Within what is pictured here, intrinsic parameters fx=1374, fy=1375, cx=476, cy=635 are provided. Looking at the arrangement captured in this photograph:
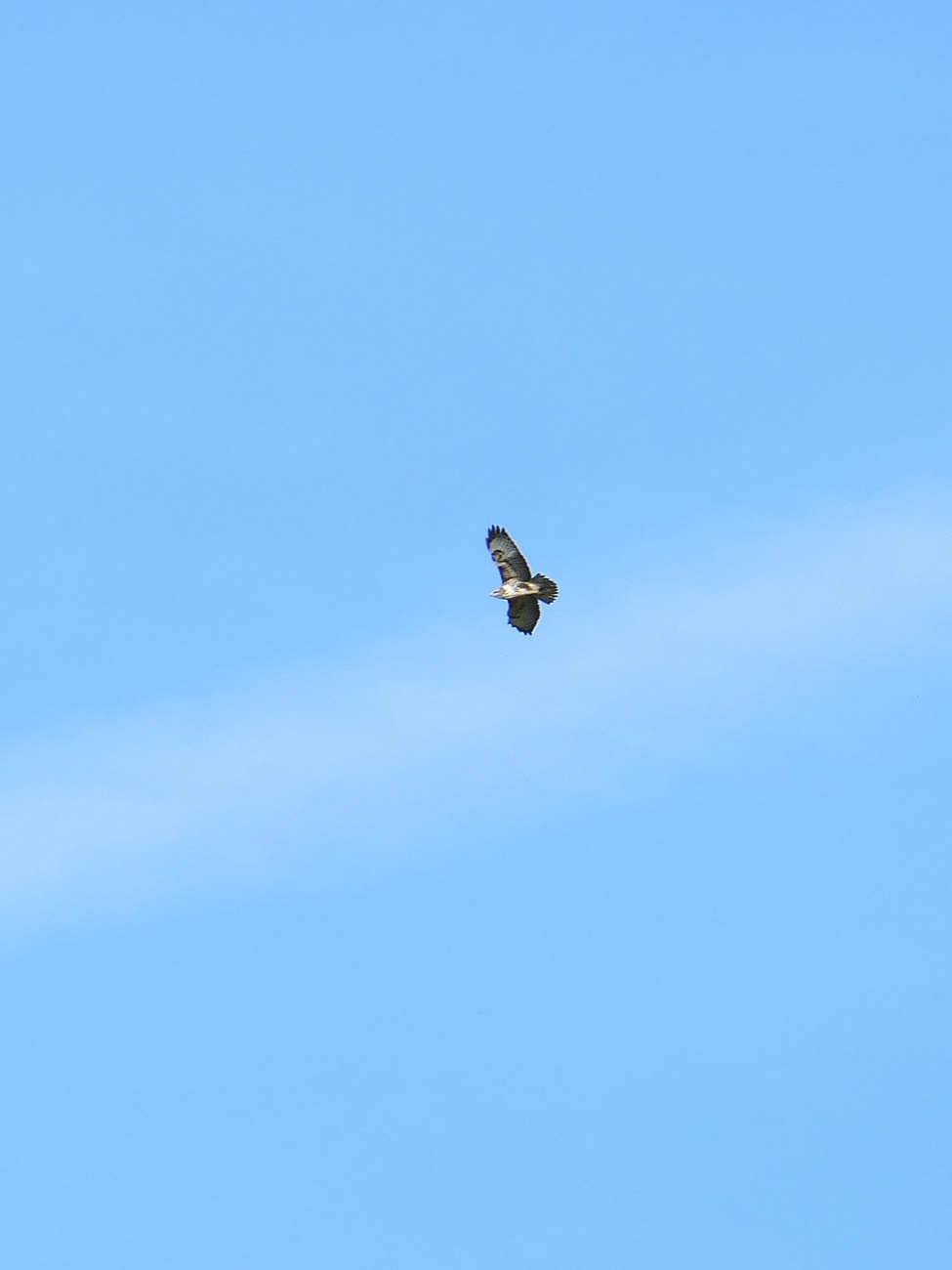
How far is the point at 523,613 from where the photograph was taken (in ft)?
110

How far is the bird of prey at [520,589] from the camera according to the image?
3316cm

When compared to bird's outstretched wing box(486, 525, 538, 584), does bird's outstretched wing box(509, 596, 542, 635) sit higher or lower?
lower

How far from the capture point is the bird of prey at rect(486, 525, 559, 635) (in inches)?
1305

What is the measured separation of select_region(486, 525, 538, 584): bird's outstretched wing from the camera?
1315 inches

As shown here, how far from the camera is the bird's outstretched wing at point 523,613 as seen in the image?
33.3 metres

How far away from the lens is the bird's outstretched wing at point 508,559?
33.4 meters

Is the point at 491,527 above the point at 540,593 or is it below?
above

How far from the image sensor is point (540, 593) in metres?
33.1

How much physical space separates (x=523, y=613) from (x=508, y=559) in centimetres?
137

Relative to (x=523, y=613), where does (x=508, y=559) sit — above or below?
above

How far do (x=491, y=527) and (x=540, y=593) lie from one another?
237 cm

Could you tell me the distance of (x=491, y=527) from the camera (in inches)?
1350

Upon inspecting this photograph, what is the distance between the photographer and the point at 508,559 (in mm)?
33531

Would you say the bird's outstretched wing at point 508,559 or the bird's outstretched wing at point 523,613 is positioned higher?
the bird's outstretched wing at point 508,559
